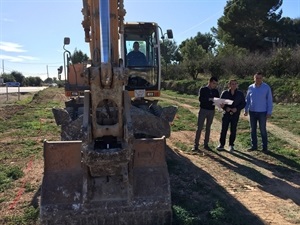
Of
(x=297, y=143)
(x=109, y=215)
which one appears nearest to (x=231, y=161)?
(x=297, y=143)

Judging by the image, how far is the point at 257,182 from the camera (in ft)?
22.4

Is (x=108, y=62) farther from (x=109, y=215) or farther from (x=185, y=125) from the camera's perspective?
(x=185, y=125)

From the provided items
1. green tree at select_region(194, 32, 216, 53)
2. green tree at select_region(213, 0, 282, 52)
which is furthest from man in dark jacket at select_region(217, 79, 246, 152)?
green tree at select_region(194, 32, 216, 53)

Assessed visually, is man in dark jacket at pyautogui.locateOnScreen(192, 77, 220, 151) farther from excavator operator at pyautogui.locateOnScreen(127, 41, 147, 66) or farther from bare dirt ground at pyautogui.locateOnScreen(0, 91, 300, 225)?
excavator operator at pyautogui.locateOnScreen(127, 41, 147, 66)

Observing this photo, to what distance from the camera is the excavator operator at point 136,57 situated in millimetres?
9359

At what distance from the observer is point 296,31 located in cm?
4247

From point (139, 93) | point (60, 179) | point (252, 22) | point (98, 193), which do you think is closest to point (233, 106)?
point (139, 93)

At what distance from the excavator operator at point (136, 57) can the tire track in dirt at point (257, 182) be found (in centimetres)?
Result: 243

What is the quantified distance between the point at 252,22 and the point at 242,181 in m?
35.2

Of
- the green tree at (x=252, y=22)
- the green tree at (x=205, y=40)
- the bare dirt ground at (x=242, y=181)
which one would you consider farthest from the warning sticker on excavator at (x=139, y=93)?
the green tree at (x=205, y=40)

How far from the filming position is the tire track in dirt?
544 cm

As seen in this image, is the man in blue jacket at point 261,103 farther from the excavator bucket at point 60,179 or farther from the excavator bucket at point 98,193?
the excavator bucket at point 60,179

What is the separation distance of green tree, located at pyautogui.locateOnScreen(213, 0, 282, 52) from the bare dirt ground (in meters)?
31.6

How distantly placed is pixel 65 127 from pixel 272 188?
3.91m
